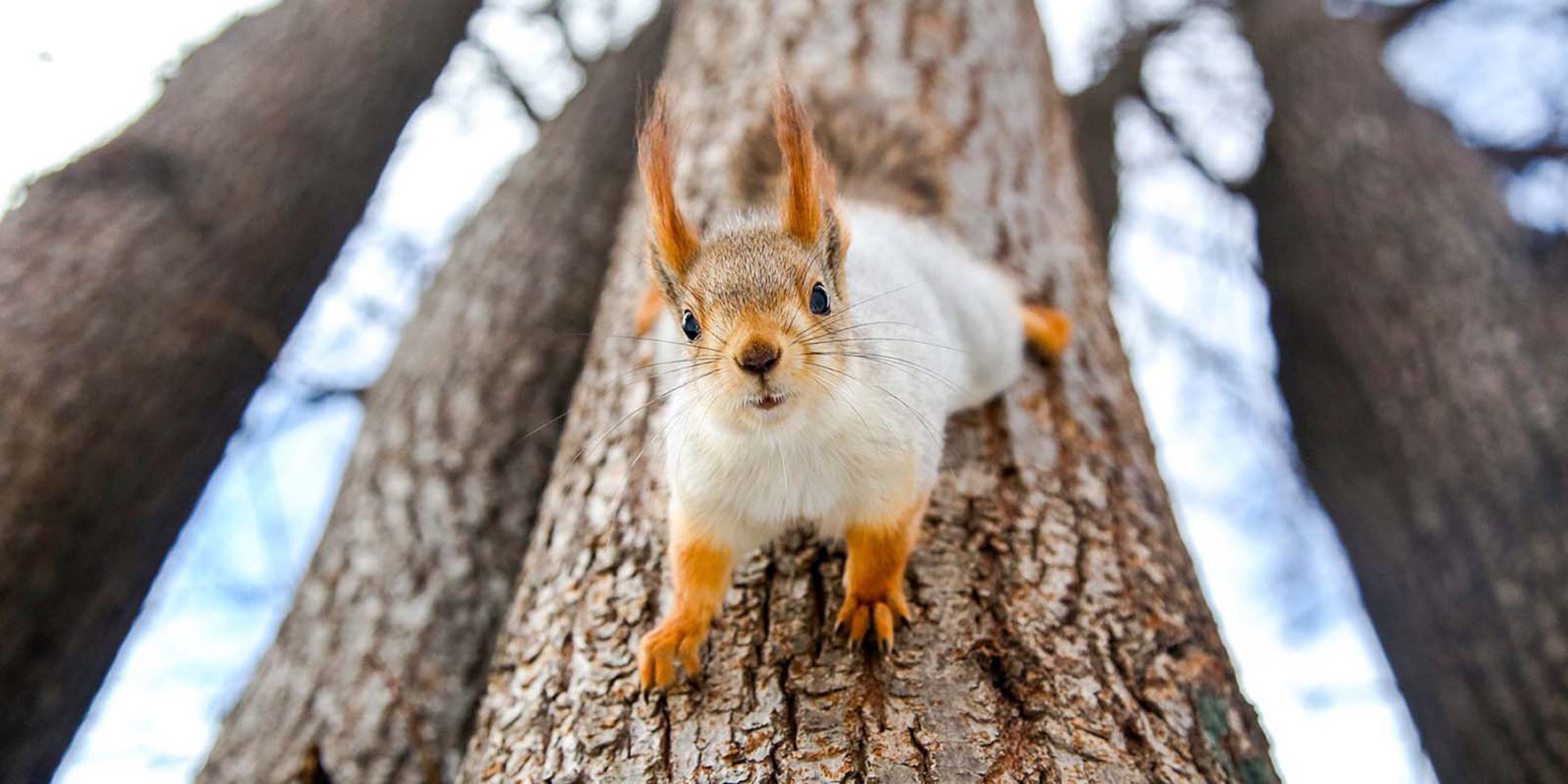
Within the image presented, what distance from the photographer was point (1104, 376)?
249 cm

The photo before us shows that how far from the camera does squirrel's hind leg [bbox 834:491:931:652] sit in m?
1.64

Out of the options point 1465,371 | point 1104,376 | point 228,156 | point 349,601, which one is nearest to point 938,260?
point 1104,376

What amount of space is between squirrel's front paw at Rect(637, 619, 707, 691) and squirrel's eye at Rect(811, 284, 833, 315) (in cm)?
→ 55

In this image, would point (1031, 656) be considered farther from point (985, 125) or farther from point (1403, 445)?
point (1403, 445)

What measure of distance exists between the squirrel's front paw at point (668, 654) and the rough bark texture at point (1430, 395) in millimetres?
2263

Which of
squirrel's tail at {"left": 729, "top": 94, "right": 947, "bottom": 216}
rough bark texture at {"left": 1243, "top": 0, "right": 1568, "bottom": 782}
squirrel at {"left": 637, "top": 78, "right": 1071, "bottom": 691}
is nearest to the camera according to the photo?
squirrel at {"left": 637, "top": 78, "right": 1071, "bottom": 691}

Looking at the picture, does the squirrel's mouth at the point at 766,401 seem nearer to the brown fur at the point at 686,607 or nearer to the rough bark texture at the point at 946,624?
the brown fur at the point at 686,607

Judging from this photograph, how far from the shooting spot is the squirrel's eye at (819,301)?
67.7 inches

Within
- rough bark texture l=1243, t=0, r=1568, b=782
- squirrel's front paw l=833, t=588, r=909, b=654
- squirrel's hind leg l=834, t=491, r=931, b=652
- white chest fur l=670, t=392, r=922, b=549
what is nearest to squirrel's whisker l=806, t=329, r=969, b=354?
white chest fur l=670, t=392, r=922, b=549

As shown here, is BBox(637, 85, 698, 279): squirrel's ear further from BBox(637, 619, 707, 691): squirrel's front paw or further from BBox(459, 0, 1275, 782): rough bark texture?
BBox(637, 619, 707, 691): squirrel's front paw

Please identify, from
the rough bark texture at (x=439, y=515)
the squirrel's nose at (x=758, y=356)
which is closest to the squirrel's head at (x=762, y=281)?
the squirrel's nose at (x=758, y=356)

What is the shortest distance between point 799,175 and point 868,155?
945mm

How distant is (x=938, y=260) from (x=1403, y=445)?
1.90 metres

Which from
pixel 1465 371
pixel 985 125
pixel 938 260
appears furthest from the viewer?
pixel 1465 371
